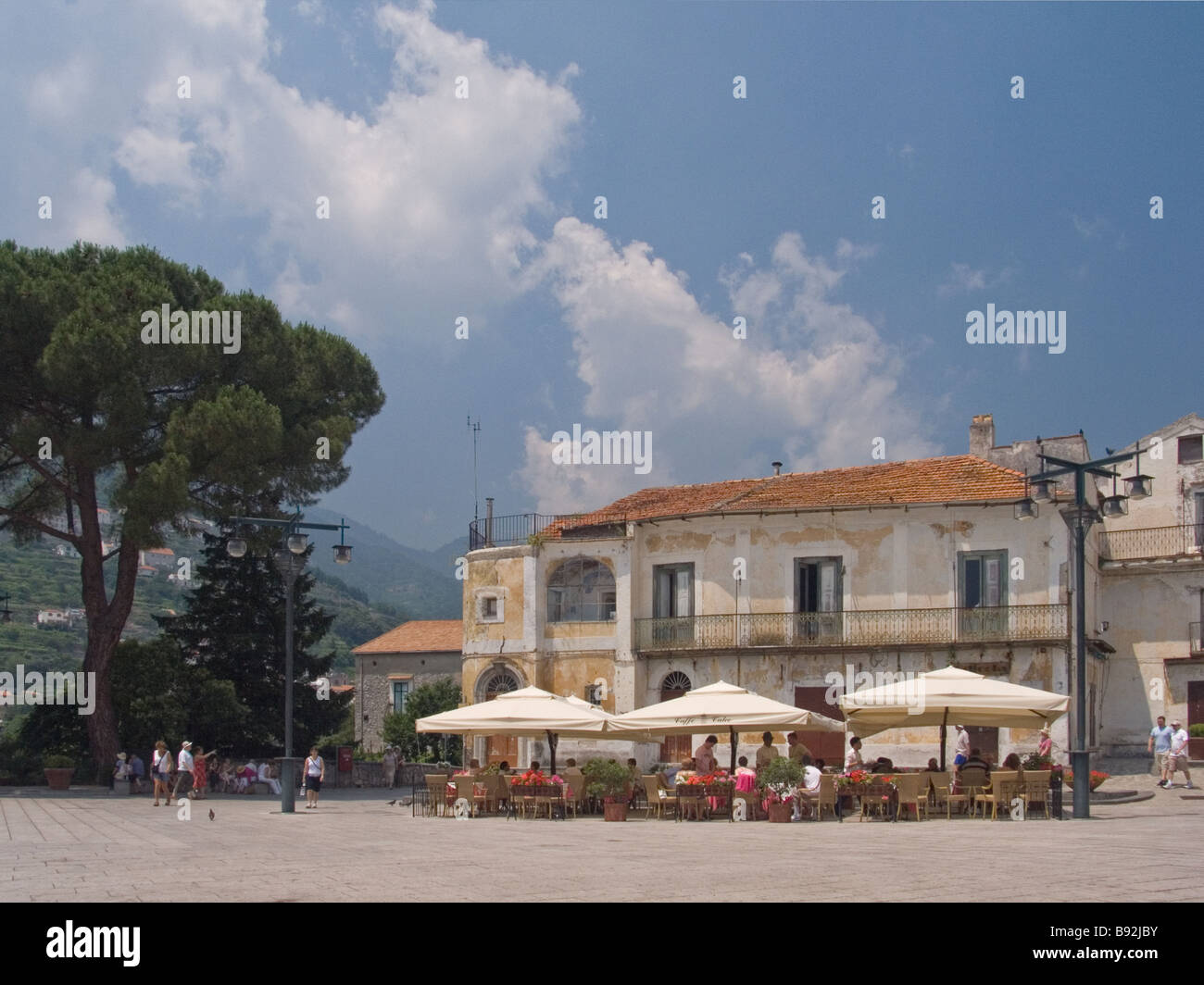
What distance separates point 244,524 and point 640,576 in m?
11.0

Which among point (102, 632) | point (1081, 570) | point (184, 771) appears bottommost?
point (184, 771)

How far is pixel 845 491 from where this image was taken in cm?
3672

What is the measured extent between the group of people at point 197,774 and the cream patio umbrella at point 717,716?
7.73m

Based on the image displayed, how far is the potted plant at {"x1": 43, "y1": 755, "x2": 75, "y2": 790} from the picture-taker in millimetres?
34438

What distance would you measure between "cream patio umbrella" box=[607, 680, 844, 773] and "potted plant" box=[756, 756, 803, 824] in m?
1.06

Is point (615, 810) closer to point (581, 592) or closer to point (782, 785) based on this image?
point (782, 785)

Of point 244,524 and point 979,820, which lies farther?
point 244,524

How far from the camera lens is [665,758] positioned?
1436 inches

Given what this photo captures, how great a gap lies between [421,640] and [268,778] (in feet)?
98.3

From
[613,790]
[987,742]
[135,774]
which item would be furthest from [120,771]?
[987,742]

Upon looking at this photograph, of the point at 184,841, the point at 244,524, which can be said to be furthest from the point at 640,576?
the point at 184,841

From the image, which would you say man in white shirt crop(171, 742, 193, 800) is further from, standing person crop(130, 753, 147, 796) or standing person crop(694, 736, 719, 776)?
standing person crop(694, 736, 719, 776)

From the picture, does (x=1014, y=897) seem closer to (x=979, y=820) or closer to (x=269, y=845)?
(x=269, y=845)
